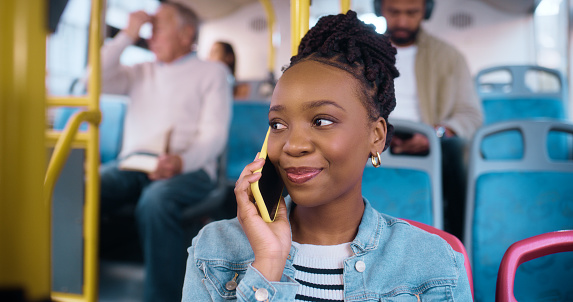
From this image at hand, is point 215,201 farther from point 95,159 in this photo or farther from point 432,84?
point 432,84

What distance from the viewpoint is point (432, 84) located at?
1789 mm

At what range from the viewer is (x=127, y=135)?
2.25 meters

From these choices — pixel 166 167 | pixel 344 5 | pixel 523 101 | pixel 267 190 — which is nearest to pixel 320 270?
pixel 267 190

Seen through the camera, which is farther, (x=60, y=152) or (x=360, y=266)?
(x=60, y=152)

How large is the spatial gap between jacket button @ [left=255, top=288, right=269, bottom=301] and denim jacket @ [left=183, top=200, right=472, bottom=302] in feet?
0.14

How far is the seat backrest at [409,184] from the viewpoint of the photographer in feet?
4.22

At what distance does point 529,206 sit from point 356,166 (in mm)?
812

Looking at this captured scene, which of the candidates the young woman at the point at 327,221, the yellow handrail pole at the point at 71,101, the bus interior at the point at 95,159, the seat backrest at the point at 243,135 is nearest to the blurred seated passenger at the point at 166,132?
the bus interior at the point at 95,159

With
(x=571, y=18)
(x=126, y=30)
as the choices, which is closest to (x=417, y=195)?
(x=126, y=30)

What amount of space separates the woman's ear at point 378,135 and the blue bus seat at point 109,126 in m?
2.53

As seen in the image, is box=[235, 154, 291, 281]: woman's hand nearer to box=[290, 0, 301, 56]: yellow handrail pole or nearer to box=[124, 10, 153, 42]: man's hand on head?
box=[290, 0, 301, 56]: yellow handrail pole

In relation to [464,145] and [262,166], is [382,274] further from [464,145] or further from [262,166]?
[464,145]

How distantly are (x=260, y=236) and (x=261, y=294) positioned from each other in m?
0.09

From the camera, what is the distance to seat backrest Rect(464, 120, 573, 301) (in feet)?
4.17
